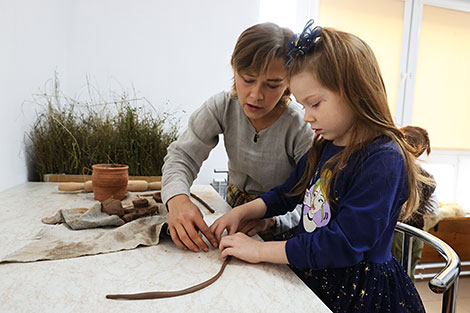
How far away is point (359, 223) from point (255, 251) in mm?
230

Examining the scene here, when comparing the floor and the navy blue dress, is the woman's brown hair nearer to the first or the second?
the navy blue dress

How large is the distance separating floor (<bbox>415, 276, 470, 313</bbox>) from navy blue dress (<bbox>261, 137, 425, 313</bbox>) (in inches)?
70.3

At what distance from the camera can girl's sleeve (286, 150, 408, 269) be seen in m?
0.73

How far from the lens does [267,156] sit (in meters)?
1.21

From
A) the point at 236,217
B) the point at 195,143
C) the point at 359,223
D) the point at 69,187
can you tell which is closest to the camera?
the point at 359,223

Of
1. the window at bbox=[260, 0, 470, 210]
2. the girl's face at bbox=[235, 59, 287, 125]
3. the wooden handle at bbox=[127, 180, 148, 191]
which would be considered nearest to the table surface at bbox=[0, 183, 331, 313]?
the girl's face at bbox=[235, 59, 287, 125]

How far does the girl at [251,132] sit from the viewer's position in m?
1.01

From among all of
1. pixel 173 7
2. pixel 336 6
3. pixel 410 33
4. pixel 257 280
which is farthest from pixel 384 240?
pixel 410 33

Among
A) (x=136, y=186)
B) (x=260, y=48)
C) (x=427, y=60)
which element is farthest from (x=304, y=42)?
(x=427, y=60)

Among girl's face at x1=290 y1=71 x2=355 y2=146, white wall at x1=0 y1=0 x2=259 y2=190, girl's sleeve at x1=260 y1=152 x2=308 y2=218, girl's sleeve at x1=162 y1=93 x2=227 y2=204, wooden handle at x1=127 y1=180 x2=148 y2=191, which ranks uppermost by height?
white wall at x1=0 y1=0 x2=259 y2=190

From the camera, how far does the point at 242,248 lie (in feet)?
2.53

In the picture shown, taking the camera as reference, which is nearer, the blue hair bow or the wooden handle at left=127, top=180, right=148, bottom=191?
the blue hair bow

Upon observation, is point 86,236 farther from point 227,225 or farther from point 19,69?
point 19,69

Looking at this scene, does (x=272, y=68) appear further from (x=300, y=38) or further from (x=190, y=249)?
(x=190, y=249)
